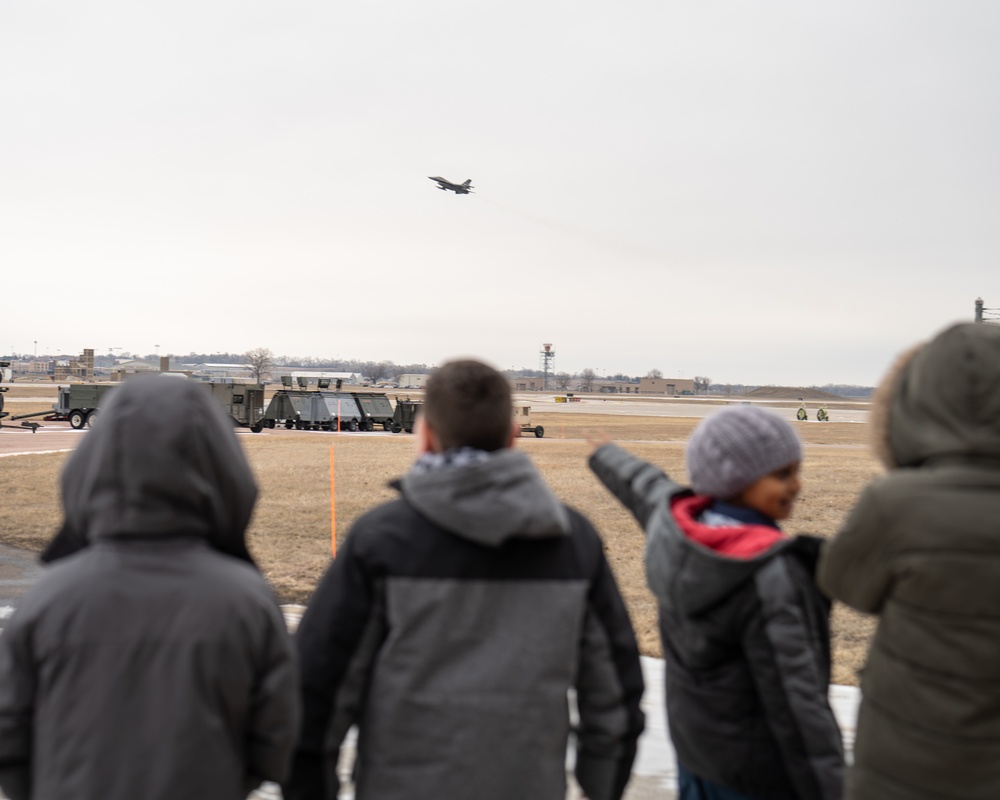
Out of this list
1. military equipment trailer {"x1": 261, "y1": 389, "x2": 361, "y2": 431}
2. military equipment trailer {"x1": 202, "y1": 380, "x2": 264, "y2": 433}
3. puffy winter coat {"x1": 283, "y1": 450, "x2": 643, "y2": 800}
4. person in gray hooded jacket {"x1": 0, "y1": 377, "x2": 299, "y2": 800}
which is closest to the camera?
person in gray hooded jacket {"x1": 0, "y1": 377, "x2": 299, "y2": 800}

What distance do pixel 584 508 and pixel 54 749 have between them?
1217cm

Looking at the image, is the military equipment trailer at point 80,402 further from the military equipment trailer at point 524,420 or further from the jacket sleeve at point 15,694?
the jacket sleeve at point 15,694

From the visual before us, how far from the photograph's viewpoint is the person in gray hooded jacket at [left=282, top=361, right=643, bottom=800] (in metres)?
2.16

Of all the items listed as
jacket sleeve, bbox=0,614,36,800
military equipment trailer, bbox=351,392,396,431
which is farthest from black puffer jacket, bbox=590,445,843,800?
military equipment trailer, bbox=351,392,396,431

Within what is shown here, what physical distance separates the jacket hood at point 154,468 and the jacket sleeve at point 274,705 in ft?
0.93

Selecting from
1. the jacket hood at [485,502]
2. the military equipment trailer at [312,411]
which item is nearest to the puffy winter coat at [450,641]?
the jacket hood at [485,502]

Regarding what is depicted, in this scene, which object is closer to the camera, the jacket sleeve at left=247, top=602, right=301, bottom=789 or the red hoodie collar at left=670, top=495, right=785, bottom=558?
the jacket sleeve at left=247, top=602, right=301, bottom=789

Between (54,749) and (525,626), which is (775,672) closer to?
(525,626)

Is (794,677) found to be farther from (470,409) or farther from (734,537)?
(470,409)

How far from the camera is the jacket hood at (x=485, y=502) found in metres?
2.12

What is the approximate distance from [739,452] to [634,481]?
0.60m

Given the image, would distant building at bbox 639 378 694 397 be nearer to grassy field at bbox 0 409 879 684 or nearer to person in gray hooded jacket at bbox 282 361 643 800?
grassy field at bbox 0 409 879 684

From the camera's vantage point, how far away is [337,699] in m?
2.24

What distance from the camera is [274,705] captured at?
6.81ft
